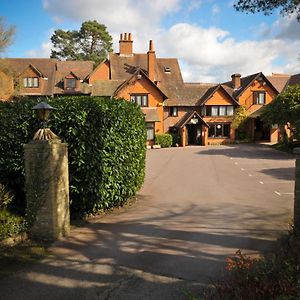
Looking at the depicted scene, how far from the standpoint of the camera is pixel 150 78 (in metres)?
41.8

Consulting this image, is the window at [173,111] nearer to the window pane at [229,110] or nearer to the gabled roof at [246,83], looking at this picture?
the window pane at [229,110]

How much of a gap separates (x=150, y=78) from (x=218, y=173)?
1016 inches

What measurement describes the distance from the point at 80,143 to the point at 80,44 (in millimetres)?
65775

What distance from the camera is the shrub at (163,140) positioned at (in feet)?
127

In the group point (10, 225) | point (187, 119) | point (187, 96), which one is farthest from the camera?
point (187, 96)

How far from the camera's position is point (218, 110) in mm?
42531

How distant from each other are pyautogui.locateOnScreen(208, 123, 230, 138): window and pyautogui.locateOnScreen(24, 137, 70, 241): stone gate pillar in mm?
36501

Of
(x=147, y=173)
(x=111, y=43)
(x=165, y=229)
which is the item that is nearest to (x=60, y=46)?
(x=111, y=43)

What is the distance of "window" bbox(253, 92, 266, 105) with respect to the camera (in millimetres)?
43188

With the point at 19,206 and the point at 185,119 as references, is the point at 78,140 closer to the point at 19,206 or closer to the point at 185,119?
the point at 19,206

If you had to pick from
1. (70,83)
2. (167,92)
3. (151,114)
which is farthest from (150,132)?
(70,83)

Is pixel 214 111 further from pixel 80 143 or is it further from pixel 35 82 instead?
pixel 80 143

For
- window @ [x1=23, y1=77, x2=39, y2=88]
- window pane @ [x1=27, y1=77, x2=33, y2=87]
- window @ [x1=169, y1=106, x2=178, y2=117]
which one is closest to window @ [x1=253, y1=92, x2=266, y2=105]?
window @ [x1=169, y1=106, x2=178, y2=117]

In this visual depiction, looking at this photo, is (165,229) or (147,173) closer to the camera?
(165,229)
